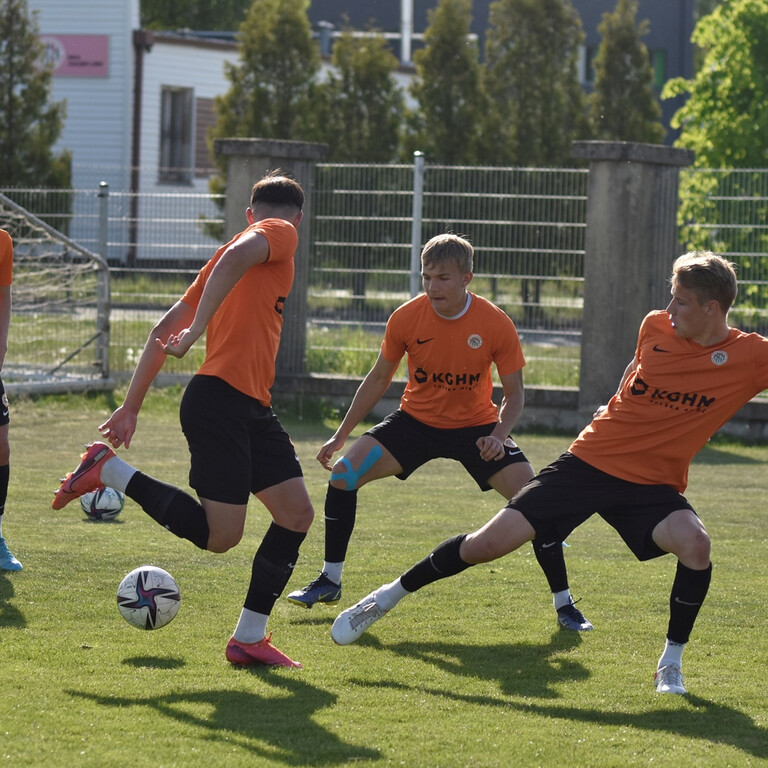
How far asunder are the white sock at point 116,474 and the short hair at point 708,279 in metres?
2.32

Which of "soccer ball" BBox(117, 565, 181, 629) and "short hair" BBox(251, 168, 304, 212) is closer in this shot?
"short hair" BBox(251, 168, 304, 212)

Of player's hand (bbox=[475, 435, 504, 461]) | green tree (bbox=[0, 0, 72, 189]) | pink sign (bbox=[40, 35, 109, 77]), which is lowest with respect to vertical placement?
player's hand (bbox=[475, 435, 504, 461])

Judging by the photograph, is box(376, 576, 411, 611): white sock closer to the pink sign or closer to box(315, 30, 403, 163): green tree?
box(315, 30, 403, 163): green tree

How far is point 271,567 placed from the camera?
5.55 metres

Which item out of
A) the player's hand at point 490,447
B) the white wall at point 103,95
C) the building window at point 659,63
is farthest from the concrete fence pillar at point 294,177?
the building window at point 659,63

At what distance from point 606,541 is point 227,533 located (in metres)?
3.77

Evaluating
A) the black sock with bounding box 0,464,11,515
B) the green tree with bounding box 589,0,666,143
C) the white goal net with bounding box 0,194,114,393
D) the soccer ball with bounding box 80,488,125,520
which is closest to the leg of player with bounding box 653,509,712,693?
the black sock with bounding box 0,464,11,515

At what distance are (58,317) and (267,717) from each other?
11238mm

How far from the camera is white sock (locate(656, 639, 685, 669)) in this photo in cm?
538

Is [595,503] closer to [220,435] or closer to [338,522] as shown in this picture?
[220,435]

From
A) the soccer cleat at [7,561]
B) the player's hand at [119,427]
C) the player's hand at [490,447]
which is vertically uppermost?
the player's hand at [119,427]

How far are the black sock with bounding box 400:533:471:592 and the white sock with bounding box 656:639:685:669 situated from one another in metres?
0.85

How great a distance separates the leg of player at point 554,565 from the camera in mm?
6382

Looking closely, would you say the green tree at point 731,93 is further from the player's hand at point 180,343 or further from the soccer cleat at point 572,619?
the player's hand at point 180,343
